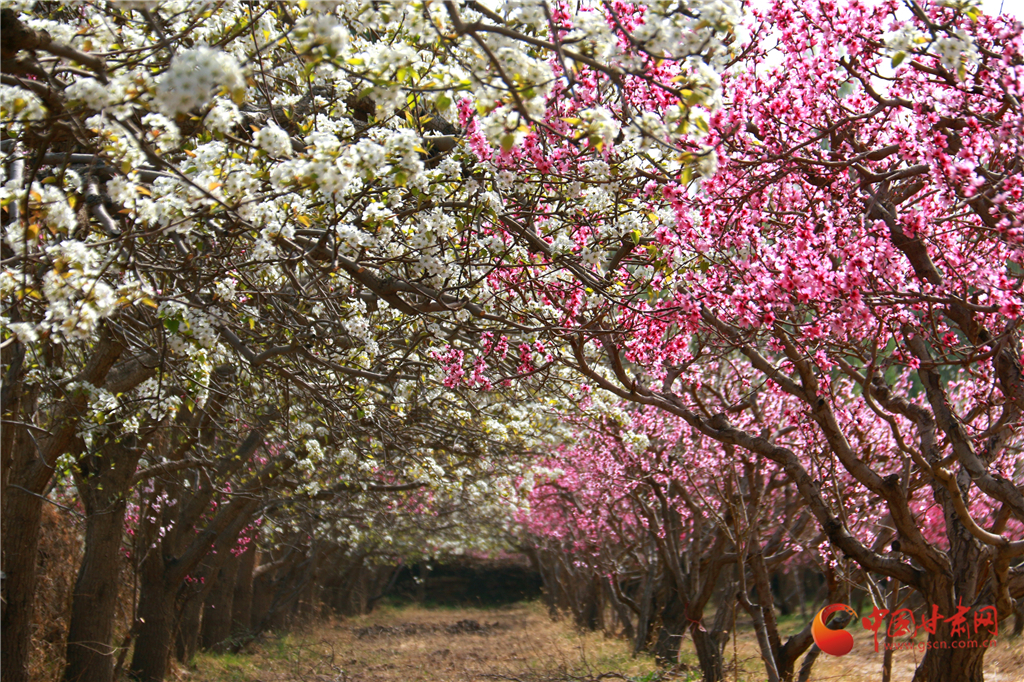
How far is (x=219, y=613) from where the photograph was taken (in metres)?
16.8

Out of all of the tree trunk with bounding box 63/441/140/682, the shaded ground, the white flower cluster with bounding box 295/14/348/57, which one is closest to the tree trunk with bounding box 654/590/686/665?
the shaded ground

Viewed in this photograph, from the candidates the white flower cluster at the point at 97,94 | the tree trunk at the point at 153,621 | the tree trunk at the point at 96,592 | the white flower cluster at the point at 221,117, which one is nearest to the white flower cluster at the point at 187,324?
the white flower cluster at the point at 221,117

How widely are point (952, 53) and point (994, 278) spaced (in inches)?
48.4

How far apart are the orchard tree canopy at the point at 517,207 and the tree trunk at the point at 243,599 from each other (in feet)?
34.7

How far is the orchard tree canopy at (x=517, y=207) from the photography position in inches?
120

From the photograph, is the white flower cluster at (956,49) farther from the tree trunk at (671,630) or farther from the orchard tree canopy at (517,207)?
the tree trunk at (671,630)

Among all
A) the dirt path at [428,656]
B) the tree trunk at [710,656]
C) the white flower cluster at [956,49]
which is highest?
the white flower cluster at [956,49]

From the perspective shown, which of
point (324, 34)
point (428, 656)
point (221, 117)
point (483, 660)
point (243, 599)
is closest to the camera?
point (324, 34)

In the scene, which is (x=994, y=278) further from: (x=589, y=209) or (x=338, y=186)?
(x=338, y=186)

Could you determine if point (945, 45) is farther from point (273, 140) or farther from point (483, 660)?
point (483, 660)

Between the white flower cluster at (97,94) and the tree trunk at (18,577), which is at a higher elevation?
the white flower cluster at (97,94)

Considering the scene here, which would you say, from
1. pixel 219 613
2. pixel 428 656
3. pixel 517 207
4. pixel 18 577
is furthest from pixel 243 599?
pixel 517 207

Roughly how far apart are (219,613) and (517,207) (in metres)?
14.7

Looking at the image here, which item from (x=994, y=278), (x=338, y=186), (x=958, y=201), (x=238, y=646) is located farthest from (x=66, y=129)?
(x=238, y=646)
